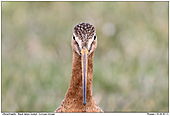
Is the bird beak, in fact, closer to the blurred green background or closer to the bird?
the bird

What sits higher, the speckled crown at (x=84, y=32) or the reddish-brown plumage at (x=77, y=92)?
the speckled crown at (x=84, y=32)

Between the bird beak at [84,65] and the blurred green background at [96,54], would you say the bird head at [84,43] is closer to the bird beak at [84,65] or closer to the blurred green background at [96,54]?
the bird beak at [84,65]

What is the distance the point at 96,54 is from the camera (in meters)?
5.99

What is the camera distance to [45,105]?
15.5 feet

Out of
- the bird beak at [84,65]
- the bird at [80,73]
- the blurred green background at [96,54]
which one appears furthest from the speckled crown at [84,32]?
the blurred green background at [96,54]

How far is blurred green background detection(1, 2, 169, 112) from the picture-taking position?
4.91 metres

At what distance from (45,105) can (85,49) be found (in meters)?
2.00

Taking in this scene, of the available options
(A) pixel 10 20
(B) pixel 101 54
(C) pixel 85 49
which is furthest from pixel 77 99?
(A) pixel 10 20

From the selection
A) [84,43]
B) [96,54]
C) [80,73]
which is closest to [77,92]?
[80,73]

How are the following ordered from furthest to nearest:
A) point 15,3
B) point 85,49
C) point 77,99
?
point 15,3 → point 77,99 → point 85,49

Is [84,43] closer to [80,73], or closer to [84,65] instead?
[84,65]

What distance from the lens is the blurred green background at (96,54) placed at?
4.91 metres

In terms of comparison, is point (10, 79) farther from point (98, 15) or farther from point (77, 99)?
point (98, 15)

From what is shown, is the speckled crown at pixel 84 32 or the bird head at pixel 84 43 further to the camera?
the speckled crown at pixel 84 32
